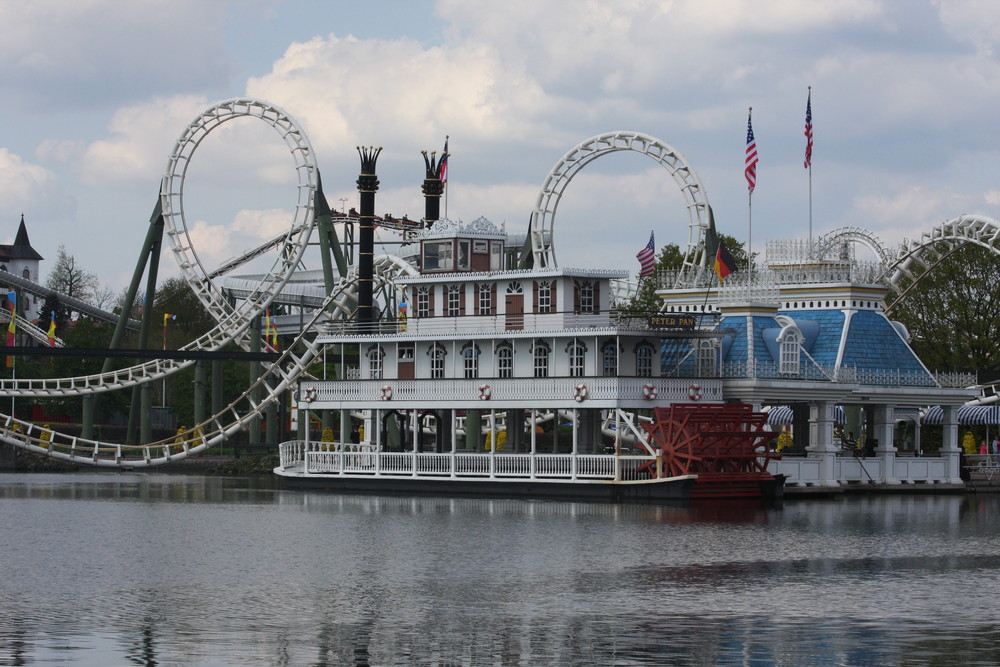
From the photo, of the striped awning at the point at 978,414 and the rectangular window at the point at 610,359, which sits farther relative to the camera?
the striped awning at the point at 978,414

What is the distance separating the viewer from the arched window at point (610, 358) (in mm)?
61812

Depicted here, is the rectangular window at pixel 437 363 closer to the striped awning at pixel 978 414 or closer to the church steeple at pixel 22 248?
the striped awning at pixel 978 414

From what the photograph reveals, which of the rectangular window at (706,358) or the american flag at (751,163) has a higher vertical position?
the american flag at (751,163)

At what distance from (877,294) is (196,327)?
91.2m

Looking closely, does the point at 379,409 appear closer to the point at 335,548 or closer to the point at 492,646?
the point at 335,548

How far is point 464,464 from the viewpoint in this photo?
63.9 meters

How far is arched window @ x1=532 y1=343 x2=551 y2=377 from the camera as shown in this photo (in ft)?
204

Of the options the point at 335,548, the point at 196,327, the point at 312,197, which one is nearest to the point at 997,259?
the point at 312,197

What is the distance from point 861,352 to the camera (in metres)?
65.5

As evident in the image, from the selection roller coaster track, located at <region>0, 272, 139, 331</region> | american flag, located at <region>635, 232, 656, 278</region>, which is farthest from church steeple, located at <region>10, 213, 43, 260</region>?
american flag, located at <region>635, 232, 656, 278</region>

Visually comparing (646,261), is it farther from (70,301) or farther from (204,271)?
(70,301)

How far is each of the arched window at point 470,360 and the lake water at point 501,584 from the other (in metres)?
6.67

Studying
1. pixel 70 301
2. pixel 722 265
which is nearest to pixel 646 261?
pixel 722 265

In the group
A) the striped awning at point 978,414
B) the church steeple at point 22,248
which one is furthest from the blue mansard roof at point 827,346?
the church steeple at point 22,248
